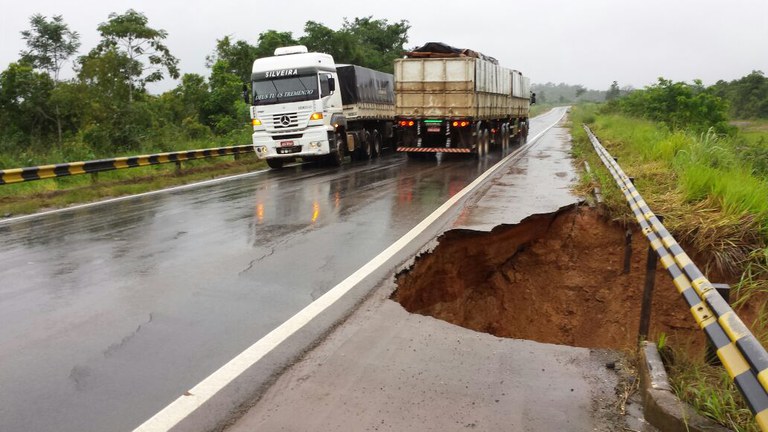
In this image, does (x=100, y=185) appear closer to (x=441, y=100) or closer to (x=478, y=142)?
(x=441, y=100)

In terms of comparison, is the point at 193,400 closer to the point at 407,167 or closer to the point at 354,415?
the point at 354,415

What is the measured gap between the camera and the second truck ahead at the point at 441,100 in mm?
17188

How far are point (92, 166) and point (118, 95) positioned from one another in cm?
1962

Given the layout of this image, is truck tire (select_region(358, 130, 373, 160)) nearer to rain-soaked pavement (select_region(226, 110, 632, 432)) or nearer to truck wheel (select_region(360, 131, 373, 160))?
truck wheel (select_region(360, 131, 373, 160))

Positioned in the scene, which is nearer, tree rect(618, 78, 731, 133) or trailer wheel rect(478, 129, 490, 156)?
trailer wheel rect(478, 129, 490, 156)

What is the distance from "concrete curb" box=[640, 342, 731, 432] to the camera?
264cm

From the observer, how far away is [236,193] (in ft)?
37.3

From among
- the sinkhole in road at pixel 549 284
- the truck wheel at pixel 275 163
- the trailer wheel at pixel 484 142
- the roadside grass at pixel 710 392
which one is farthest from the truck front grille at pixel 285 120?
the roadside grass at pixel 710 392

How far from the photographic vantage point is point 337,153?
53.7 ft

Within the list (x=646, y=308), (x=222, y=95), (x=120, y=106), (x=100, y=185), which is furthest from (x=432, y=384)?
(x=222, y=95)

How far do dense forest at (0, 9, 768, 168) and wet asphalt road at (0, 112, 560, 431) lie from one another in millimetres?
8073

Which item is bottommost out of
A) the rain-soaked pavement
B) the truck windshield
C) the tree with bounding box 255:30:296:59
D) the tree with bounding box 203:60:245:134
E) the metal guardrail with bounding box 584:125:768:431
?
the rain-soaked pavement

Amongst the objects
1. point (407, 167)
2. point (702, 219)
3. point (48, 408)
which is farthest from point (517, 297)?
point (407, 167)

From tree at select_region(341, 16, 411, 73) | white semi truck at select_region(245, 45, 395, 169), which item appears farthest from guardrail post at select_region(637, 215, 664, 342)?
tree at select_region(341, 16, 411, 73)
